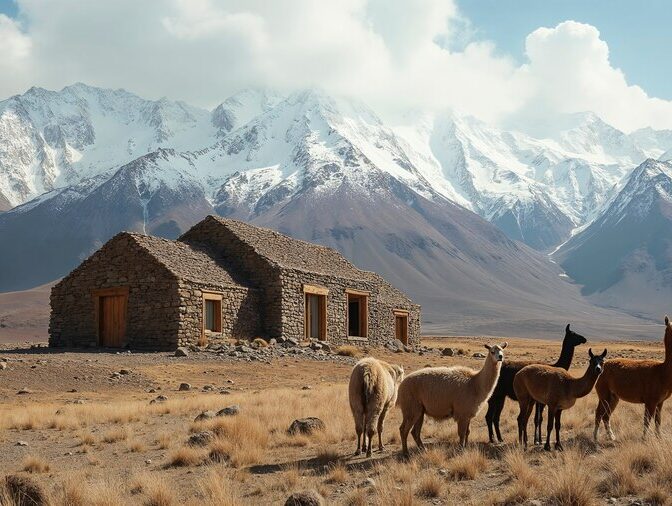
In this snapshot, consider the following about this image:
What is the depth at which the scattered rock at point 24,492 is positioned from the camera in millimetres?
8711

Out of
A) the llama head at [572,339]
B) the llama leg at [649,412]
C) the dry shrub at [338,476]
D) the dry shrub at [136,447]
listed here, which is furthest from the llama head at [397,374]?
the dry shrub at [136,447]

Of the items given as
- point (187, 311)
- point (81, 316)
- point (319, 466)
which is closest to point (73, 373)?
point (187, 311)

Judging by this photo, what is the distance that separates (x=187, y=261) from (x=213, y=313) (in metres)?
2.49

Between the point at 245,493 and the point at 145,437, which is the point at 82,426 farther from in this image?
the point at 245,493

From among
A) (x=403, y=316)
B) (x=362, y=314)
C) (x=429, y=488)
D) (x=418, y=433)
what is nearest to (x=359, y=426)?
(x=418, y=433)

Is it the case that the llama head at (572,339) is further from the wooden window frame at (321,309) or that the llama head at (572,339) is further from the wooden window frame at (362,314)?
the wooden window frame at (362,314)

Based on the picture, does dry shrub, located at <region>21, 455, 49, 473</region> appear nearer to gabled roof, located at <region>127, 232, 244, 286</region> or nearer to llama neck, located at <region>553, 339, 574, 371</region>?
llama neck, located at <region>553, 339, 574, 371</region>

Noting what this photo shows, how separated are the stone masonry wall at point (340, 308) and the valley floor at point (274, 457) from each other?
45.5ft

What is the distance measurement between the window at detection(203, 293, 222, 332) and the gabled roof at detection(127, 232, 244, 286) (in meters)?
0.70

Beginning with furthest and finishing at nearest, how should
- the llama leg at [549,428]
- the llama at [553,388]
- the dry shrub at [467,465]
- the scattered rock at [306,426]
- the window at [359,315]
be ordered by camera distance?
the window at [359,315]
the scattered rock at [306,426]
the llama at [553,388]
the llama leg at [549,428]
the dry shrub at [467,465]

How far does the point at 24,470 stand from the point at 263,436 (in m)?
3.70

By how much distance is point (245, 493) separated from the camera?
9.93 meters

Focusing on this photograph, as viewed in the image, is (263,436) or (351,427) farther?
(351,427)

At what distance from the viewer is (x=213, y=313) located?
33719mm
